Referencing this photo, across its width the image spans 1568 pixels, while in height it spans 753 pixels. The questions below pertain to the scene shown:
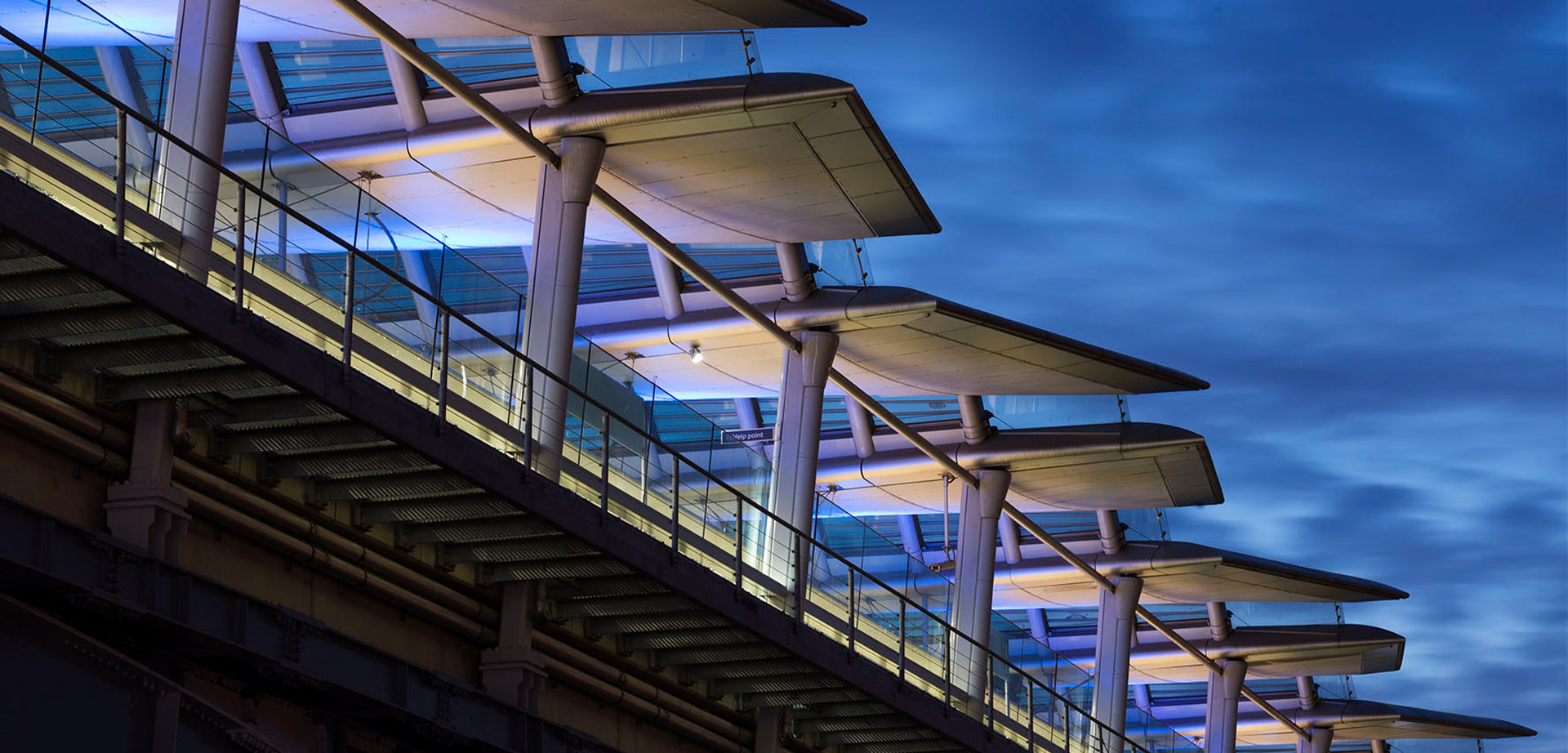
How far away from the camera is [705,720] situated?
840 inches

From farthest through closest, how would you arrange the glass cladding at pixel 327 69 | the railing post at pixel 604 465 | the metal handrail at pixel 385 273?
1. the glass cladding at pixel 327 69
2. the railing post at pixel 604 465
3. the metal handrail at pixel 385 273

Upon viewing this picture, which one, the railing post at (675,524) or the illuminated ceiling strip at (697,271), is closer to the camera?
the railing post at (675,524)

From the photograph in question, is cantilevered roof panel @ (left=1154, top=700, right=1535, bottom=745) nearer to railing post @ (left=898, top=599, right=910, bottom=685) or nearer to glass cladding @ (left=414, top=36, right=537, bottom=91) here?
railing post @ (left=898, top=599, right=910, bottom=685)

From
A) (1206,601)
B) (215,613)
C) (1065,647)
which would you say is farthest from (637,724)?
(1065,647)

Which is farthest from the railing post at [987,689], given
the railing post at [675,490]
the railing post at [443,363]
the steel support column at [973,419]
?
the railing post at [443,363]

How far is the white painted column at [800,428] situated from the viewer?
2492cm

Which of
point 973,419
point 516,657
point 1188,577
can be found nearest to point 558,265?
point 516,657

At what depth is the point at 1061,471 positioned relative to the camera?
97.9ft

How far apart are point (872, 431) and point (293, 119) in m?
11.4

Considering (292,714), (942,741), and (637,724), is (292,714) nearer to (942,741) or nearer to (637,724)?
(637,724)

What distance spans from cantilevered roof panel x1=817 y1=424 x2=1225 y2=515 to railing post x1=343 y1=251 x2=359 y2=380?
15662 millimetres

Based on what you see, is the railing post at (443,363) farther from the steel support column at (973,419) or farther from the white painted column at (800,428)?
the steel support column at (973,419)

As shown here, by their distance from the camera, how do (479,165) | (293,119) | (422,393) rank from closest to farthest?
(422,393) → (479,165) → (293,119)

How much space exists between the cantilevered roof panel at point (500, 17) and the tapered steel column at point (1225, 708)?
24.3 meters
